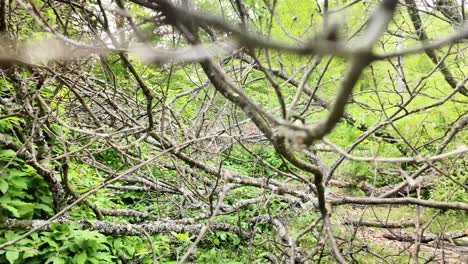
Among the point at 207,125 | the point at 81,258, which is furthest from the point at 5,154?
the point at 207,125

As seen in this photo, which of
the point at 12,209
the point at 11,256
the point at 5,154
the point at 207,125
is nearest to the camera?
the point at 11,256

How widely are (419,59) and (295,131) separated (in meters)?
4.84

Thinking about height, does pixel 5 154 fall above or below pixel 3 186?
above

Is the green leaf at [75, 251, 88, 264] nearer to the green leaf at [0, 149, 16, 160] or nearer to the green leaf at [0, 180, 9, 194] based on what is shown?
the green leaf at [0, 180, 9, 194]

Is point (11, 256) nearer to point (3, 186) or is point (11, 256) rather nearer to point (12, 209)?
point (12, 209)

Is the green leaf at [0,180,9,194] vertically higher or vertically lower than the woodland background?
lower

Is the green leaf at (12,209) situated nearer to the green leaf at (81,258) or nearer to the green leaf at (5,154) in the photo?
the green leaf at (5,154)

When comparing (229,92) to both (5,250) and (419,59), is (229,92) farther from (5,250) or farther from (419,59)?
(419,59)

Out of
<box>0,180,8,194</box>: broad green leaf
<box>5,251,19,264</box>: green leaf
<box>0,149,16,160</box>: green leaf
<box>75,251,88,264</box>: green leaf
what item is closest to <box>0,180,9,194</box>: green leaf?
<box>0,180,8,194</box>: broad green leaf

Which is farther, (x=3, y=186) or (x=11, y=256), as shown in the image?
(x=3, y=186)

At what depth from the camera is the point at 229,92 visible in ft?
3.89

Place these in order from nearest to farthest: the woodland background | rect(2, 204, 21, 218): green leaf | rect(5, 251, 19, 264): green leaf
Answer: the woodland background < rect(5, 251, 19, 264): green leaf < rect(2, 204, 21, 218): green leaf

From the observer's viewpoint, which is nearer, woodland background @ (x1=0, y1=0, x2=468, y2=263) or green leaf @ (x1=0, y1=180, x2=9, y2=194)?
woodland background @ (x1=0, y1=0, x2=468, y2=263)

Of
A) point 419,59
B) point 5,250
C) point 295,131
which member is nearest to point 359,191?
point 419,59
